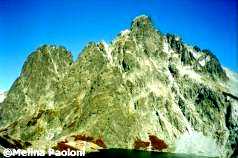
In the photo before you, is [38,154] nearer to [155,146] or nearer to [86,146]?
[86,146]

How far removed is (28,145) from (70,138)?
122ft

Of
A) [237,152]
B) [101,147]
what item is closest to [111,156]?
[101,147]

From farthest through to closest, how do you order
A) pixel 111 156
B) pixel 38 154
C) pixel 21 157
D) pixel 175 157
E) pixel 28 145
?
1. pixel 175 157
2. pixel 28 145
3. pixel 111 156
4. pixel 38 154
5. pixel 21 157

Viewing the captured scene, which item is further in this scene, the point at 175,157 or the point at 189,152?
the point at 189,152

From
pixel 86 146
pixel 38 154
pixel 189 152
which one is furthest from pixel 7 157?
pixel 189 152

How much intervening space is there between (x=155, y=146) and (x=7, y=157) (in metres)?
107

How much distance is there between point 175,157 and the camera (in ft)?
549

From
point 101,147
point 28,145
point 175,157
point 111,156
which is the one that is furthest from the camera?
point 101,147

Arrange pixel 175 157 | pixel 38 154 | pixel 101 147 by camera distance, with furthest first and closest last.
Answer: pixel 101 147 < pixel 175 157 < pixel 38 154

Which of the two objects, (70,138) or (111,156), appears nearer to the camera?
(111,156)

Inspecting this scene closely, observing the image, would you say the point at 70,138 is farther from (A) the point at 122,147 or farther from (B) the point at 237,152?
(B) the point at 237,152

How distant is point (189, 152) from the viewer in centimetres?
19812

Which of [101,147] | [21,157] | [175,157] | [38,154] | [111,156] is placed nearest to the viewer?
[21,157]

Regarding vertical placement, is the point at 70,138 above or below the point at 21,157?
above
